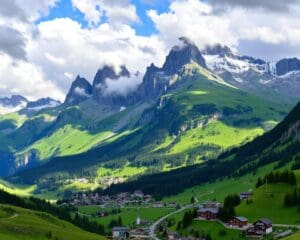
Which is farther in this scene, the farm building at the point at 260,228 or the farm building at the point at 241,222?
the farm building at the point at 241,222

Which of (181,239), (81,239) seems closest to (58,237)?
(81,239)

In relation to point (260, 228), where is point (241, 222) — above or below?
above

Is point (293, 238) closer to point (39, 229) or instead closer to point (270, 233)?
point (270, 233)

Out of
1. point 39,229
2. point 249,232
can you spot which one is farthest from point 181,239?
point 39,229

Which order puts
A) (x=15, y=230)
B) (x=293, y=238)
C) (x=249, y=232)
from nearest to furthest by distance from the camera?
1. (x=293, y=238)
2. (x=15, y=230)
3. (x=249, y=232)

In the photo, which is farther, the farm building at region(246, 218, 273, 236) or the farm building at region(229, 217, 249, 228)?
the farm building at region(229, 217, 249, 228)

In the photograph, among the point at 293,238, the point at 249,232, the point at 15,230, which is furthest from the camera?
the point at 249,232

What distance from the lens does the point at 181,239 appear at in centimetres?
19762

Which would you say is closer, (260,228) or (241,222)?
(260,228)

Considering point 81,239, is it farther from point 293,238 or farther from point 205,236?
point 293,238

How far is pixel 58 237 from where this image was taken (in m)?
178

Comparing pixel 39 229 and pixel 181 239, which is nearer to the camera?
pixel 39 229

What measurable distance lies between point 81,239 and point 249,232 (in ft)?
174

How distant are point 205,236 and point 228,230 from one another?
356 inches
